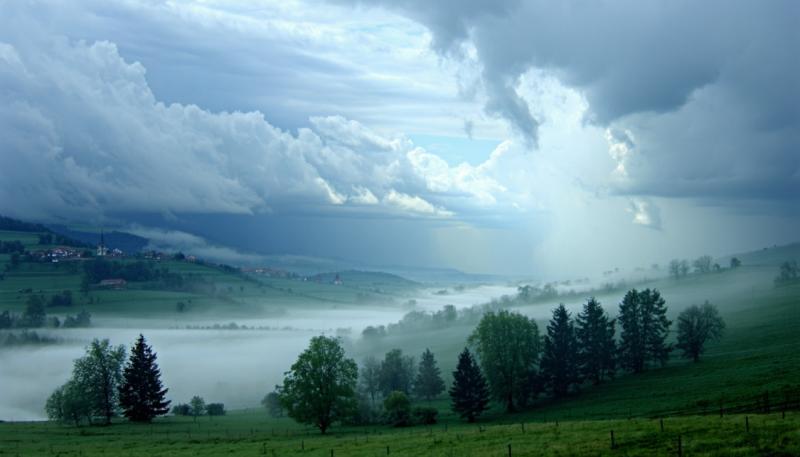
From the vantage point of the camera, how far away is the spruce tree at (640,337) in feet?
343

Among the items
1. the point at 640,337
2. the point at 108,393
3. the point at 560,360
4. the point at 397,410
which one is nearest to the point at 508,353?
the point at 560,360

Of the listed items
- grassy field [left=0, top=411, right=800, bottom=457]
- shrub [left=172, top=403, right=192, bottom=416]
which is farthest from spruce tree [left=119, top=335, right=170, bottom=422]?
shrub [left=172, top=403, right=192, bottom=416]

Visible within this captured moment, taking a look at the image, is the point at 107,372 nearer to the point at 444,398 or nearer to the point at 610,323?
the point at 444,398

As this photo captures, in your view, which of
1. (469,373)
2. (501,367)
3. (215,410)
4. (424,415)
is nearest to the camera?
(424,415)

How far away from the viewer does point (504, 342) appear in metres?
96.3

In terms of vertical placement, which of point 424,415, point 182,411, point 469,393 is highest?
point 469,393

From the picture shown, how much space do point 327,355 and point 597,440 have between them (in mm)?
46912

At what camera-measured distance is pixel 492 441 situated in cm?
4628

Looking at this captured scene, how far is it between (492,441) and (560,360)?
177 feet

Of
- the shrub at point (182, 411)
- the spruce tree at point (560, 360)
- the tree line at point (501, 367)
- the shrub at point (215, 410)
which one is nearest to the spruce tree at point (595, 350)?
the tree line at point (501, 367)

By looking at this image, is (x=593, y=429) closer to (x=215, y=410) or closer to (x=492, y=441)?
(x=492, y=441)

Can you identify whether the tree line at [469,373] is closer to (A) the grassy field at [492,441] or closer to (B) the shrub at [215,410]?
(A) the grassy field at [492,441]

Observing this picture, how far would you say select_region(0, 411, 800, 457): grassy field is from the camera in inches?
1428

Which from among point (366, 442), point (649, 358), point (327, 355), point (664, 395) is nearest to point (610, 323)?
point (649, 358)
